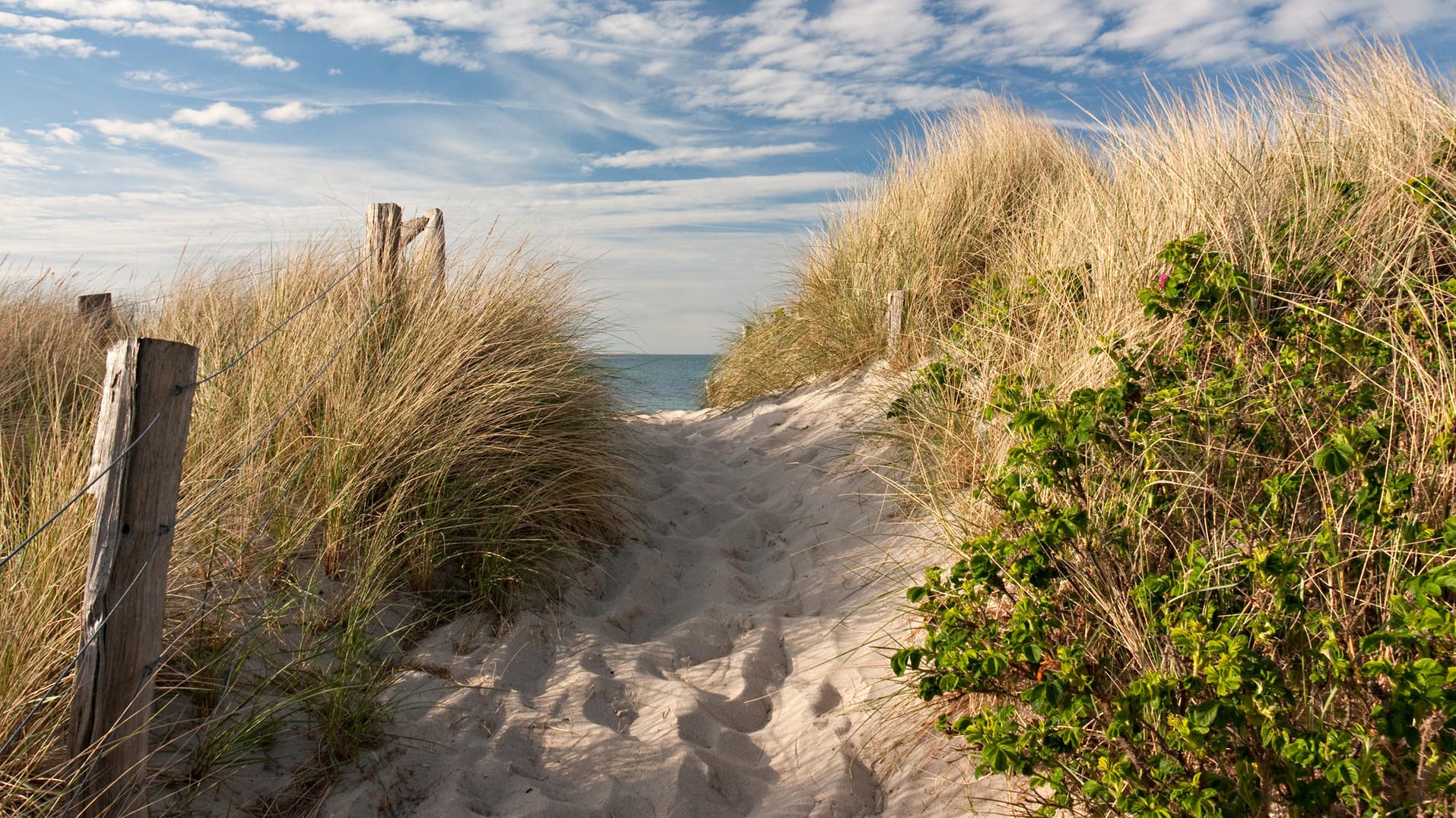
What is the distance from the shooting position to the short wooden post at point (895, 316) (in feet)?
21.3

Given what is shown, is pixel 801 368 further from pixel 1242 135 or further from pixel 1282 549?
pixel 1282 549

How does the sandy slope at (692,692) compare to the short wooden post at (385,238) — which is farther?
the short wooden post at (385,238)

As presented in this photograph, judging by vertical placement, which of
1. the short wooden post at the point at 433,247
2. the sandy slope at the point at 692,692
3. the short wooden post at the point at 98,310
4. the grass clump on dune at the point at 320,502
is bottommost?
the sandy slope at the point at 692,692

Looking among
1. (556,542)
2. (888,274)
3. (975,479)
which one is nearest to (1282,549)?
(975,479)

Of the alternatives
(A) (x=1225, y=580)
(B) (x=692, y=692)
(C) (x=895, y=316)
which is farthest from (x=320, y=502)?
(C) (x=895, y=316)

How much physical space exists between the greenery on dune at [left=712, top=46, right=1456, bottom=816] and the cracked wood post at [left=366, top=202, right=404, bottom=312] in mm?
3043

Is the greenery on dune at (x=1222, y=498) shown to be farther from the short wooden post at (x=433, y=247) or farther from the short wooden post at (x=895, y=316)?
the short wooden post at (x=433, y=247)

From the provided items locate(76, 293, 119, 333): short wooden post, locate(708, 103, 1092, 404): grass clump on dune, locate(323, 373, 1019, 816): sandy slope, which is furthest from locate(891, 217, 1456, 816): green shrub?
locate(76, 293, 119, 333): short wooden post

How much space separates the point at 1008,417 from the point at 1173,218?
1.33 meters

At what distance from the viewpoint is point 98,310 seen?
6.95 metres

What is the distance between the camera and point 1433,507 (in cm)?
226

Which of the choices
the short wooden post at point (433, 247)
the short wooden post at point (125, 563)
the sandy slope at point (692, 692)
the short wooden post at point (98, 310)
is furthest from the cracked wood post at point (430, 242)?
the short wooden post at point (98, 310)

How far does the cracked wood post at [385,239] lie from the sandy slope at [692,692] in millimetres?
2019

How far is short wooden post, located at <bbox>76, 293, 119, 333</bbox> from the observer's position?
674cm
